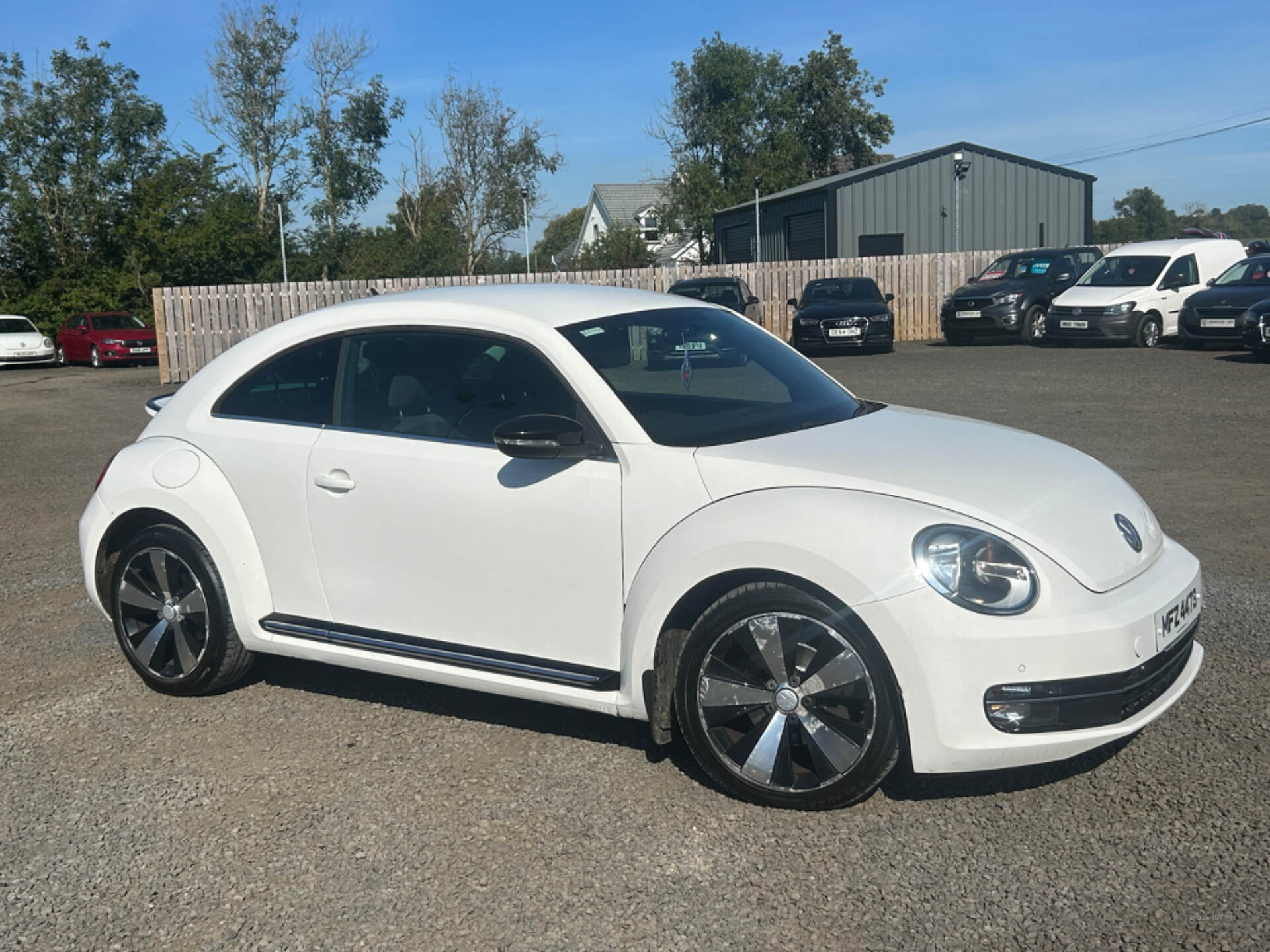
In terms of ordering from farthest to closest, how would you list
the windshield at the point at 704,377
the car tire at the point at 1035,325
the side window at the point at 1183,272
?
the car tire at the point at 1035,325 < the side window at the point at 1183,272 < the windshield at the point at 704,377

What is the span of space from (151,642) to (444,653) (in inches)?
57.0

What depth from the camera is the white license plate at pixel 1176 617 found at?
3672 millimetres

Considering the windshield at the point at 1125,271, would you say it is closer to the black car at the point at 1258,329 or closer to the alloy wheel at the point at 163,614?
the black car at the point at 1258,329

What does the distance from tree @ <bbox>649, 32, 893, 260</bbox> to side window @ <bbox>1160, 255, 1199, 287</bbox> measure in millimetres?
38698

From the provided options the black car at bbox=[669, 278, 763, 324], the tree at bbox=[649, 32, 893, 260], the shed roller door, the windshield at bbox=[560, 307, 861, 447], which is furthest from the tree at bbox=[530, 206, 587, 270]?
the windshield at bbox=[560, 307, 861, 447]

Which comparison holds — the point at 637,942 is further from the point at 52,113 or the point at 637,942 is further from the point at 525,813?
the point at 52,113

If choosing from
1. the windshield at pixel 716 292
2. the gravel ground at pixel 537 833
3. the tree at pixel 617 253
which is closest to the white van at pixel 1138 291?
the windshield at pixel 716 292

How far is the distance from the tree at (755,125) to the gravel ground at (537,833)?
57.6m

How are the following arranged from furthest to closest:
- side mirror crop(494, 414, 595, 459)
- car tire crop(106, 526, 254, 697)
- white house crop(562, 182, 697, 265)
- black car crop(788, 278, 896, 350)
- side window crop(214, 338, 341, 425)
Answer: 1. white house crop(562, 182, 697, 265)
2. black car crop(788, 278, 896, 350)
3. car tire crop(106, 526, 254, 697)
4. side window crop(214, 338, 341, 425)
5. side mirror crop(494, 414, 595, 459)

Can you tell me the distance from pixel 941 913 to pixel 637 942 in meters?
0.78

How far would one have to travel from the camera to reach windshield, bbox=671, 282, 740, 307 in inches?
941

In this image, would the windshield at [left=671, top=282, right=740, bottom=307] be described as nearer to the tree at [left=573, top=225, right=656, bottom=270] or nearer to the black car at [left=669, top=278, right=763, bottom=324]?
the black car at [left=669, top=278, right=763, bottom=324]

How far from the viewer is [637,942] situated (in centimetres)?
308

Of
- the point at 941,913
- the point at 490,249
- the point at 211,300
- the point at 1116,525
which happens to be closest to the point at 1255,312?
the point at 1116,525
